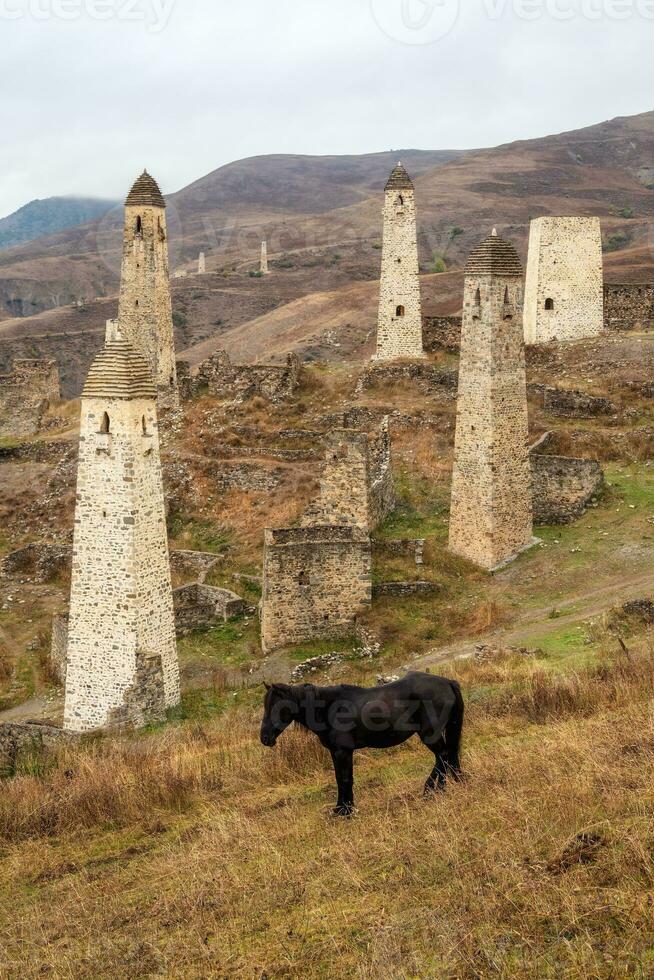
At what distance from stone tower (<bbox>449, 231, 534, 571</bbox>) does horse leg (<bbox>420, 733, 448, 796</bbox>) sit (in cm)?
1170

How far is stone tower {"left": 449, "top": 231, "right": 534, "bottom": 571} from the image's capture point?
18.4 m

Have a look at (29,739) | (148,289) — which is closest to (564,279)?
(148,289)

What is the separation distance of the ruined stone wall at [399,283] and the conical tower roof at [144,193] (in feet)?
26.7

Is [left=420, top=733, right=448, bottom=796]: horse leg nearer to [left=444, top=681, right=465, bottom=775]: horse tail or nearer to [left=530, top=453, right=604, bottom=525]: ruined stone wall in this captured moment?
[left=444, top=681, right=465, bottom=775]: horse tail

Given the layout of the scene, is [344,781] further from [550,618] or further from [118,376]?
[550,618]

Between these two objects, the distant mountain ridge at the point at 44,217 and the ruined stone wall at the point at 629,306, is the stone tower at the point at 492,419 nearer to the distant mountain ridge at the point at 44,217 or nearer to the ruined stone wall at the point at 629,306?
the ruined stone wall at the point at 629,306

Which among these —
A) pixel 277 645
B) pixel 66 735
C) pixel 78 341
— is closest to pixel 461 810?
pixel 66 735

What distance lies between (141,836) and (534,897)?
430cm

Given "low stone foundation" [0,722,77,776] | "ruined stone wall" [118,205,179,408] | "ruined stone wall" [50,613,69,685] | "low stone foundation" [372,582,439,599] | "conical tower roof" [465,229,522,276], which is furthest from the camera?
"ruined stone wall" [118,205,179,408]

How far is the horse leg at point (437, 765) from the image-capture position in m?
7.45

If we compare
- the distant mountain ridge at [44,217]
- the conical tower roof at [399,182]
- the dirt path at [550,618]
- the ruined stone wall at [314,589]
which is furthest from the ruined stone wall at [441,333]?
the distant mountain ridge at [44,217]

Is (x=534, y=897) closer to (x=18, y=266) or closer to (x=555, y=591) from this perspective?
(x=555, y=591)

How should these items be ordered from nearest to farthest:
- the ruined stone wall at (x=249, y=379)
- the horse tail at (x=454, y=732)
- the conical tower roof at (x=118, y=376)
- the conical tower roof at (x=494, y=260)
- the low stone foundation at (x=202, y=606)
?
the horse tail at (x=454, y=732), the conical tower roof at (x=118, y=376), the conical tower roof at (x=494, y=260), the low stone foundation at (x=202, y=606), the ruined stone wall at (x=249, y=379)

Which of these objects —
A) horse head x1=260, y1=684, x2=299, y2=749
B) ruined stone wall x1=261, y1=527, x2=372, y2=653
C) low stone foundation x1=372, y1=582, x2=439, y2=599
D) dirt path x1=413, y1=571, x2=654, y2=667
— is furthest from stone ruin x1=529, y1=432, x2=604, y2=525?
horse head x1=260, y1=684, x2=299, y2=749
